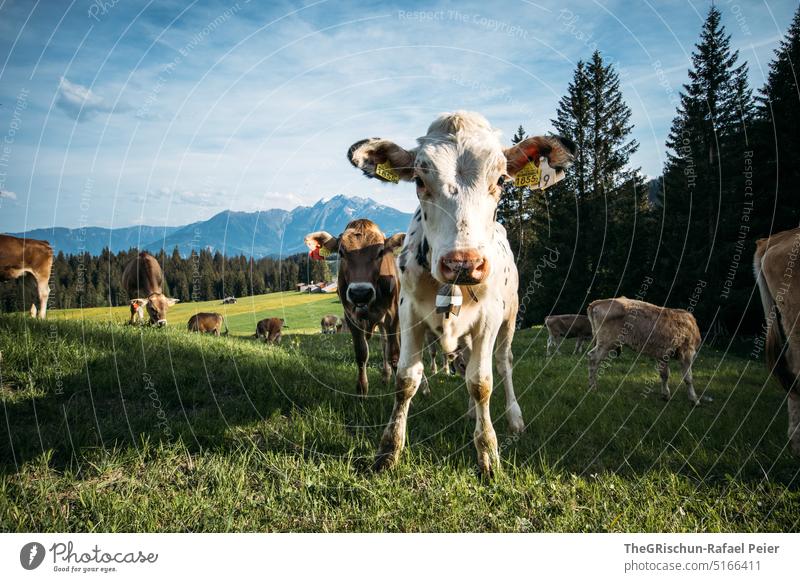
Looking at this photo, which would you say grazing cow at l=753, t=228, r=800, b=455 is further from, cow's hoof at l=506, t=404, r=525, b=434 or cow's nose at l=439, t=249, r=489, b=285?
cow's nose at l=439, t=249, r=489, b=285

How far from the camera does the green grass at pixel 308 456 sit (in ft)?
10.1

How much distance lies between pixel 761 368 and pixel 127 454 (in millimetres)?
14183

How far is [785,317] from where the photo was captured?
183 inches

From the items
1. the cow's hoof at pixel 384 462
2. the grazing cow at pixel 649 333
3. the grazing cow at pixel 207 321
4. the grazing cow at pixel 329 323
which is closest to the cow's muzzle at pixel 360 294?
the cow's hoof at pixel 384 462

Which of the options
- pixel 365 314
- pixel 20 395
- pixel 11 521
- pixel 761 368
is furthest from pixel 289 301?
pixel 761 368

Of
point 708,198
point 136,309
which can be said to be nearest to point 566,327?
point 708,198

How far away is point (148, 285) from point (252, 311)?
7850 mm

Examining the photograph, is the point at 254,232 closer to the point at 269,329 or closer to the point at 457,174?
the point at 457,174

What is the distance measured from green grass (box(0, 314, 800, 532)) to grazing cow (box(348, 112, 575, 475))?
0.53 m

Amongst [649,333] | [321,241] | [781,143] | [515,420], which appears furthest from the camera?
[781,143]

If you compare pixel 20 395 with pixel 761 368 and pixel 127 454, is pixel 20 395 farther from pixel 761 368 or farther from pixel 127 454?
pixel 761 368

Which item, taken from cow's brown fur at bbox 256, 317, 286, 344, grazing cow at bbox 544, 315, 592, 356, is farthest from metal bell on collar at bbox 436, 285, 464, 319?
cow's brown fur at bbox 256, 317, 286, 344

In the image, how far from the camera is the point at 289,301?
918 cm
